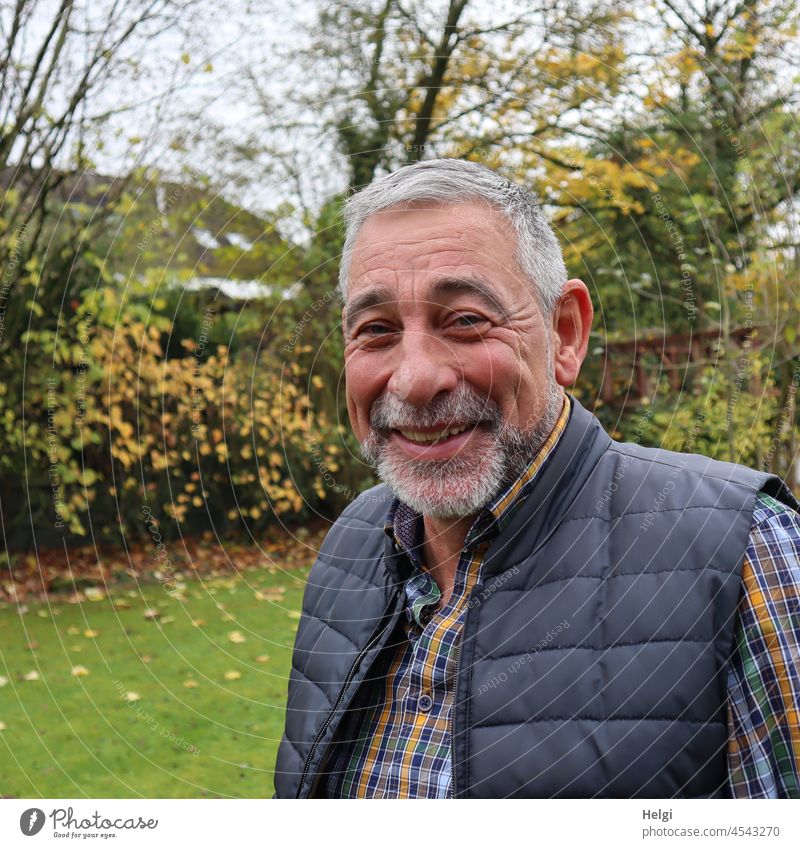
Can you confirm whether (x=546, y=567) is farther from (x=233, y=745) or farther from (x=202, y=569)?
(x=202, y=569)

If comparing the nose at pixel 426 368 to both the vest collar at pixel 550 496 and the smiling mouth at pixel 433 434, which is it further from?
the vest collar at pixel 550 496

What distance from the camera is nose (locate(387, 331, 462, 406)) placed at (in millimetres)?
1191

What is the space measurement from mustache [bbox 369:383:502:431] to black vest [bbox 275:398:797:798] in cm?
14

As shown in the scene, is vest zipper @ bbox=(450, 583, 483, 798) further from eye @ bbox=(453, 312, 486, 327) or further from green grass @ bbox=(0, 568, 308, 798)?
green grass @ bbox=(0, 568, 308, 798)

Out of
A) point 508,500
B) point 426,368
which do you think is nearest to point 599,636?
point 508,500

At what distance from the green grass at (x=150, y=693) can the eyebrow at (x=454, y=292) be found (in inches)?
52.5

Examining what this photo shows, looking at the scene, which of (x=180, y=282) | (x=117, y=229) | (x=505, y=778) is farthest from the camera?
(x=180, y=282)

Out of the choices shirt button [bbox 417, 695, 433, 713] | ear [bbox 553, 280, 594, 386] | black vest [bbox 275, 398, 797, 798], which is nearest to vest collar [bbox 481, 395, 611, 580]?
black vest [bbox 275, 398, 797, 798]

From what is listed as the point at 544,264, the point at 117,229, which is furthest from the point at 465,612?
the point at 117,229

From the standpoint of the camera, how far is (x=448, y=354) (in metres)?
1.20

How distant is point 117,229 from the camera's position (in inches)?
147

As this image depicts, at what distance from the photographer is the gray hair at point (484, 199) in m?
1.22

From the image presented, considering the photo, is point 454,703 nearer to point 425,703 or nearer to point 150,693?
point 425,703

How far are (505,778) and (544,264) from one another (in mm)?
830
